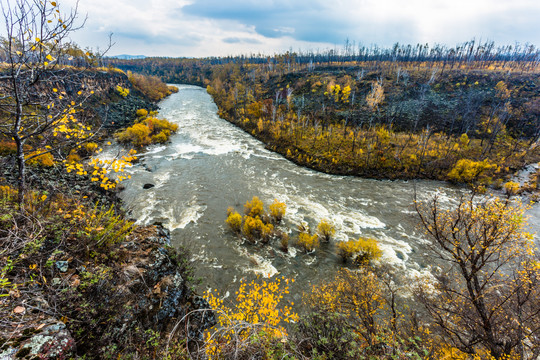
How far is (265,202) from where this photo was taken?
2152 cm

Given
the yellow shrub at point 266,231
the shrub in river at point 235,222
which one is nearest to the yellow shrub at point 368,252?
the yellow shrub at point 266,231

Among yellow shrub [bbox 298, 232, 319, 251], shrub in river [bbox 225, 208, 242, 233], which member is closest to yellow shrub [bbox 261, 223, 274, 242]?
shrub in river [bbox 225, 208, 242, 233]

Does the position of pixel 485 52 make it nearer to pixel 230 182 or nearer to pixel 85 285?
pixel 230 182

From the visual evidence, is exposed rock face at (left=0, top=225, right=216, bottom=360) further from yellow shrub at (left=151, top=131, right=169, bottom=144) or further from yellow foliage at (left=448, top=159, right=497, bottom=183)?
yellow foliage at (left=448, top=159, right=497, bottom=183)

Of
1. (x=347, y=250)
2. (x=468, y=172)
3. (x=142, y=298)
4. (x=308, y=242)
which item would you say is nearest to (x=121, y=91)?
(x=308, y=242)

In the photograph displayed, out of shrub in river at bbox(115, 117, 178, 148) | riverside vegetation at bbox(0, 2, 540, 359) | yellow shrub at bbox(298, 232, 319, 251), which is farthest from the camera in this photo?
shrub in river at bbox(115, 117, 178, 148)

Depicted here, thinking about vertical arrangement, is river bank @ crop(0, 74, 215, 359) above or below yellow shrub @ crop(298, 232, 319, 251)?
above

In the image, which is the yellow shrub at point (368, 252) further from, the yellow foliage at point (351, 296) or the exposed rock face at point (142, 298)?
the exposed rock face at point (142, 298)

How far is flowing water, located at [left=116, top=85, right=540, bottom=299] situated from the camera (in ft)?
47.3

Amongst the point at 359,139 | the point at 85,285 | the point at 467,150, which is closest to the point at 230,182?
the point at 85,285

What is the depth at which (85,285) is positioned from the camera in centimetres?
558

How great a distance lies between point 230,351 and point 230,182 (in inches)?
846

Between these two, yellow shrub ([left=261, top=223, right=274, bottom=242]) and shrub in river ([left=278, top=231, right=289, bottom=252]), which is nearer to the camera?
shrub in river ([left=278, top=231, right=289, bottom=252])

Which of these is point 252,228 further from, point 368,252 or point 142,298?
point 142,298
